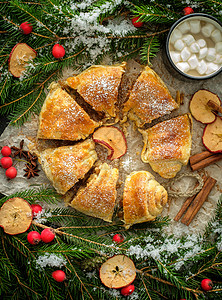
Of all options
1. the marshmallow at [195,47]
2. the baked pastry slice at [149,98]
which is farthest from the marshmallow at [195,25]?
the baked pastry slice at [149,98]

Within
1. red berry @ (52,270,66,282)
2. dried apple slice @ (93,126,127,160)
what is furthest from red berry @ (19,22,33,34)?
red berry @ (52,270,66,282)

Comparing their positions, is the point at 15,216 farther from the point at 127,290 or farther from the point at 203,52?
the point at 203,52

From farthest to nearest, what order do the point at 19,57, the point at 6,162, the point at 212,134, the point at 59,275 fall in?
the point at 212,134 → the point at 6,162 → the point at 19,57 → the point at 59,275

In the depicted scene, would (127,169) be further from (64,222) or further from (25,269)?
(25,269)

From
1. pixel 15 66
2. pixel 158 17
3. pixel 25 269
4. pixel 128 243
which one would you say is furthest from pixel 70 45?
pixel 25 269

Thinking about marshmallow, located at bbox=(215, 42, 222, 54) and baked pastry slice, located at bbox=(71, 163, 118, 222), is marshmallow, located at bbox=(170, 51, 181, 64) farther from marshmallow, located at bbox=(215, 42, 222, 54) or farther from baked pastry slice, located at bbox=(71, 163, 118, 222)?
baked pastry slice, located at bbox=(71, 163, 118, 222)

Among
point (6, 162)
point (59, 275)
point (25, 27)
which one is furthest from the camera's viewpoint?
point (6, 162)

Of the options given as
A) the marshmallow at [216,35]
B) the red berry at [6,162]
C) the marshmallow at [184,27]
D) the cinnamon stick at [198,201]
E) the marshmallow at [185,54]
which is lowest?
the cinnamon stick at [198,201]

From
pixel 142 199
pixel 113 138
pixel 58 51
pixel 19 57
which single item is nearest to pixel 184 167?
pixel 142 199

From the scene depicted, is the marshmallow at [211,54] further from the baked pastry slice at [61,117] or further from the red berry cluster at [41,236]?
the red berry cluster at [41,236]
